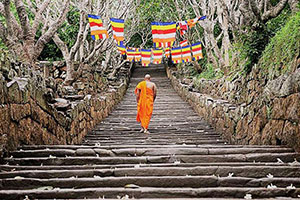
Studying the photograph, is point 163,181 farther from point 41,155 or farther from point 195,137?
point 195,137

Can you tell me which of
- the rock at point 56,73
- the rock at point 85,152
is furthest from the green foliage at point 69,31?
the rock at point 85,152

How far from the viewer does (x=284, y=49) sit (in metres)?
4.67

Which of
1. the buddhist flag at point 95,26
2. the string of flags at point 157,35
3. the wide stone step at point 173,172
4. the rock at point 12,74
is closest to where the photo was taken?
the wide stone step at point 173,172

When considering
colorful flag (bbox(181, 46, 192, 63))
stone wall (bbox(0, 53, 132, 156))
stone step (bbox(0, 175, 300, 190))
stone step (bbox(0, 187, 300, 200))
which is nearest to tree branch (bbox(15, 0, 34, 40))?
stone wall (bbox(0, 53, 132, 156))

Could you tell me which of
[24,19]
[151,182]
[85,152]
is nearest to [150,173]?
[151,182]

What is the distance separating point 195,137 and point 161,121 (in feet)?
8.62

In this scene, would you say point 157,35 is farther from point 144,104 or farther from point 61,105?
point 61,105

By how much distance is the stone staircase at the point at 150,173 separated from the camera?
9.37ft

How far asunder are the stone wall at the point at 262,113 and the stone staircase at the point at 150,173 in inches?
14.3

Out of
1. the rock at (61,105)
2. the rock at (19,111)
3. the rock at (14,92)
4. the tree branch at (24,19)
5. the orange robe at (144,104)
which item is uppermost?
the tree branch at (24,19)

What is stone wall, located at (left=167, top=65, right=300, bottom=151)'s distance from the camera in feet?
12.8

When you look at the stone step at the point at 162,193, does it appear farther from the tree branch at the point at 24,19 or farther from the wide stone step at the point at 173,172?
the tree branch at the point at 24,19

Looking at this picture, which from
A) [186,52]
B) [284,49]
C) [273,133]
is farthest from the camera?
[186,52]

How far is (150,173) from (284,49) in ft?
10.1
